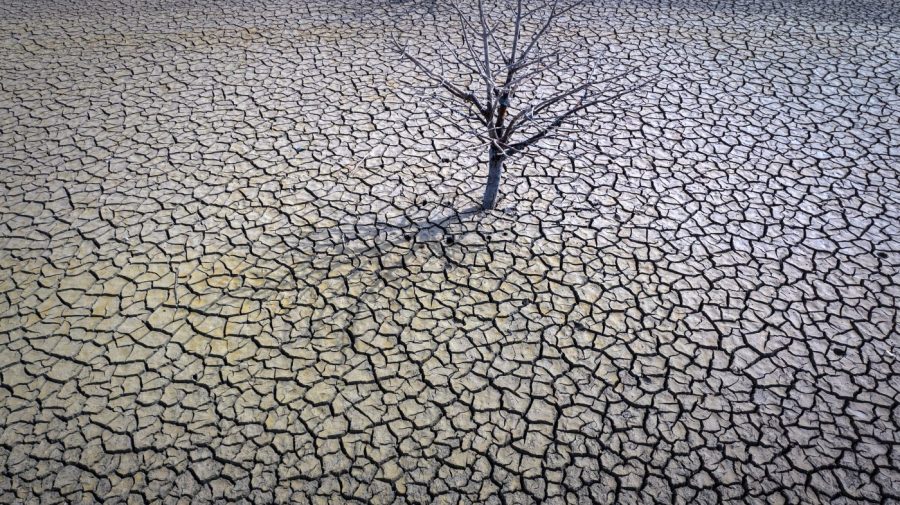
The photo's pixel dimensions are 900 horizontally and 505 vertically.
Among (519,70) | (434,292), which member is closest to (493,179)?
(434,292)

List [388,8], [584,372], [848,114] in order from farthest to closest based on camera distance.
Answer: [388,8]
[848,114]
[584,372]

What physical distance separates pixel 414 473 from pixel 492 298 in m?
1.20

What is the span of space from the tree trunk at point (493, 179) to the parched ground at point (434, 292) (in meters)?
0.11

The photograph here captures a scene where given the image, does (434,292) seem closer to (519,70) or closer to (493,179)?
(493,179)

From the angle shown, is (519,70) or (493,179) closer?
(493,179)

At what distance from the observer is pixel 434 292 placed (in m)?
3.49

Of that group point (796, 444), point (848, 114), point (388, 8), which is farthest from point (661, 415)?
point (388, 8)

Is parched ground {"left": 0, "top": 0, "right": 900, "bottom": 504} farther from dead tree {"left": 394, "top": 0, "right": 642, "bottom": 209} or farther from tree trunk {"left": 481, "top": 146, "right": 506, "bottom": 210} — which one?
dead tree {"left": 394, "top": 0, "right": 642, "bottom": 209}

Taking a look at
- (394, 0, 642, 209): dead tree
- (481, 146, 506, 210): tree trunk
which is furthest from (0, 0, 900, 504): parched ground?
(394, 0, 642, 209): dead tree

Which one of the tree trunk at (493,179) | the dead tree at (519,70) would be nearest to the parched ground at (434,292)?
the tree trunk at (493,179)

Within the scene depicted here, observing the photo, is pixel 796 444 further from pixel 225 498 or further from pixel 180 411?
pixel 180 411

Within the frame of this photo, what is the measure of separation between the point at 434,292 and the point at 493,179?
3.15ft

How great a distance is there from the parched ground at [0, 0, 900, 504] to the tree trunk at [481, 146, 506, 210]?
11 centimetres

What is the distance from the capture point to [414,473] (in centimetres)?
266
